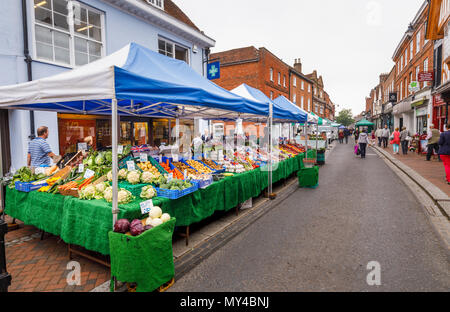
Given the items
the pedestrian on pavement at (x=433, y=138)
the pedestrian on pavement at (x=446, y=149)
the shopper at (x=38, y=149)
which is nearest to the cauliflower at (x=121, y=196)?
the shopper at (x=38, y=149)

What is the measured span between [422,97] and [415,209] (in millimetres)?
16111

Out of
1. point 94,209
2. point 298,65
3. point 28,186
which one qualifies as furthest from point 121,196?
point 298,65

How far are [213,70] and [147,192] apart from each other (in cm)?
1104

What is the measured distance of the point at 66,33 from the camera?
848 cm

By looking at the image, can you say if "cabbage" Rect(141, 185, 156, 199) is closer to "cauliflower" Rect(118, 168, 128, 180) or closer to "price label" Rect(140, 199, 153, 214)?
"price label" Rect(140, 199, 153, 214)

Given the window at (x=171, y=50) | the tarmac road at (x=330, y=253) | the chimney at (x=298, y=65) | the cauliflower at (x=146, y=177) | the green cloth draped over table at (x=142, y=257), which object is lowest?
the tarmac road at (x=330, y=253)

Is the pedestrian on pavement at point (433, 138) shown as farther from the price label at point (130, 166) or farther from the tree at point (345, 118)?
the tree at point (345, 118)

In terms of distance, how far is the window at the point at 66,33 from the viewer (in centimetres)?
787

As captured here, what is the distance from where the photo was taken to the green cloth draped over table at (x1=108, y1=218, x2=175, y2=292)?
9.33 ft

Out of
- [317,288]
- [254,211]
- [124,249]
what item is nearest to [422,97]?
[254,211]

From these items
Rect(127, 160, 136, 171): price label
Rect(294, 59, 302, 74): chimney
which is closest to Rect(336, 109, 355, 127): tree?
Rect(294, 59, 302, 74): chimney

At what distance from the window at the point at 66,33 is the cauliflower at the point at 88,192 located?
20.4 ft
